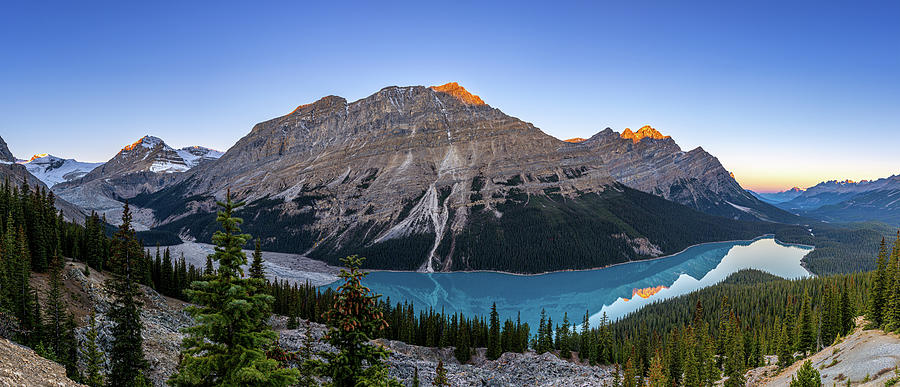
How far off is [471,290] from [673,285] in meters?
67.6

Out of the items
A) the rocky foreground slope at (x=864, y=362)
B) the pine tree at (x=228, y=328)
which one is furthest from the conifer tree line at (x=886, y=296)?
the pine tree at (x=228, y=328)

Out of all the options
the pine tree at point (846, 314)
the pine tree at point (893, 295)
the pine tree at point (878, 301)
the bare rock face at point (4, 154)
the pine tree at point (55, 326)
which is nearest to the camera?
the pine tree at point (55, 326)

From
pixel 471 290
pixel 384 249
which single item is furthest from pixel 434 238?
pixel 471 290

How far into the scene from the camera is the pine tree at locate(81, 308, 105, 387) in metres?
22.0

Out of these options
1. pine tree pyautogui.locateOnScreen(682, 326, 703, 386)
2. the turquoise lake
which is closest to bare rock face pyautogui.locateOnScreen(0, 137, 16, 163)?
the turquoise lake

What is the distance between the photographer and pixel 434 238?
173875mm

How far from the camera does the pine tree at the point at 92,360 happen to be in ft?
72.2

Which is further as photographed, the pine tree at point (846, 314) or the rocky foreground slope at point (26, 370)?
the pine tree at point (846, 314)

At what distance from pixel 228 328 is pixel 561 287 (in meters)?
129

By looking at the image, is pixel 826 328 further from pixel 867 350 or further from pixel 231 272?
pixel 231 272

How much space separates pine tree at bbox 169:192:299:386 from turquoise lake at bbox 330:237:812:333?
281 ft

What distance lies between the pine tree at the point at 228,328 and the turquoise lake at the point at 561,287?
3373 inches

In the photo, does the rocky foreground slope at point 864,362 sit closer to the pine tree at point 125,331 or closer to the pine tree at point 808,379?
the pine tree at point 808,379

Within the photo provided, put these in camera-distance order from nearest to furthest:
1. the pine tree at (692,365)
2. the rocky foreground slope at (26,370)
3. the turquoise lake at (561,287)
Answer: the rocky foreground slope at (26,370) → the pine tree at (692,365) → the turquoise lake at (561,287)
